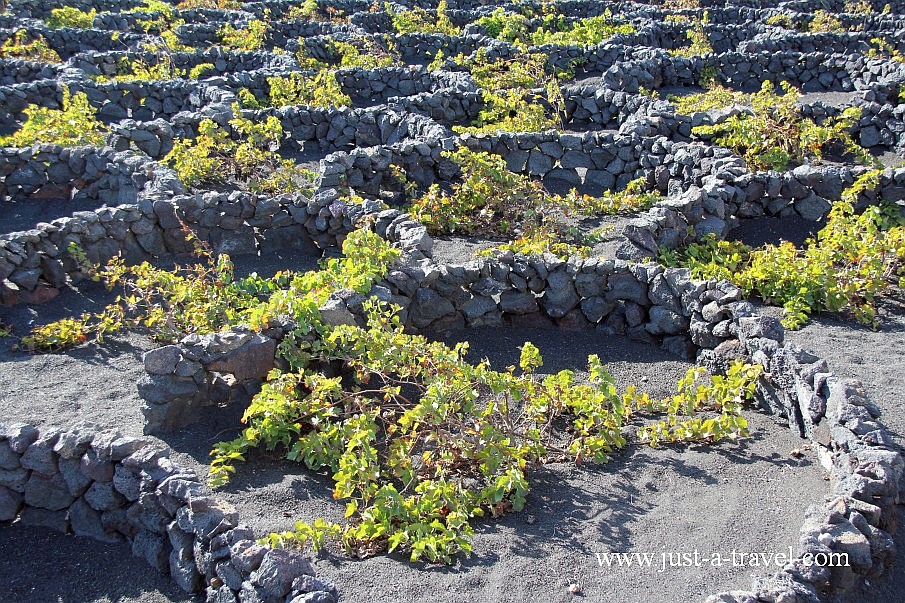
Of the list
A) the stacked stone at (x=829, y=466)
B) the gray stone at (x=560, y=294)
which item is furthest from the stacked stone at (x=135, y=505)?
the gray stone at (x=560, y=294)

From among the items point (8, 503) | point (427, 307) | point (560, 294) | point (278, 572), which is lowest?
point (8, 503)

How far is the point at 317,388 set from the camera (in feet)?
18.8

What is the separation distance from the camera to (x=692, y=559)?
4656mm

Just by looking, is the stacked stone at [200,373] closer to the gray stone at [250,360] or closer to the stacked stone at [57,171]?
the gray stone at [250,360]

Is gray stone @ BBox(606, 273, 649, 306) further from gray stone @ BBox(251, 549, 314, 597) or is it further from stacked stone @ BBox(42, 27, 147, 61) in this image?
stacked stone @ BBox(42, 27, 147, 61)

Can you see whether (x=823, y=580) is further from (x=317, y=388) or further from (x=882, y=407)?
(x=317, y=388)

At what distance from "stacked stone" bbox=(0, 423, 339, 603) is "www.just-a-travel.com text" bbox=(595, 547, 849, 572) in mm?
1656

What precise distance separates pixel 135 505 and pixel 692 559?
319 cm

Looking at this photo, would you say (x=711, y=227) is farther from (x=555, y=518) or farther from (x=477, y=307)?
(x=555, y=518)

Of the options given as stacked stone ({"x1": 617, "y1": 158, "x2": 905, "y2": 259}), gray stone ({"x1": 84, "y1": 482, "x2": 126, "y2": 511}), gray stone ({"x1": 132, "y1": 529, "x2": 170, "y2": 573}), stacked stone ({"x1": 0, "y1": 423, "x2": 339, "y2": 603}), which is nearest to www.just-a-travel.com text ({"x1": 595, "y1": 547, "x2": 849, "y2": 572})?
stacked stone ({"x1": 0, "y1": 423, "x2": 339, "y2": 603})

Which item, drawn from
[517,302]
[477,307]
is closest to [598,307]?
[517,302]

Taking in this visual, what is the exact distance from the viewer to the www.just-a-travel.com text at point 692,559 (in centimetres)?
460

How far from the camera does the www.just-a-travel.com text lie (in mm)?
4602

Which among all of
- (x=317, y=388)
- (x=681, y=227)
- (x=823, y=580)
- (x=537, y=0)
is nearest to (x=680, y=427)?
(x=823, y=580)
